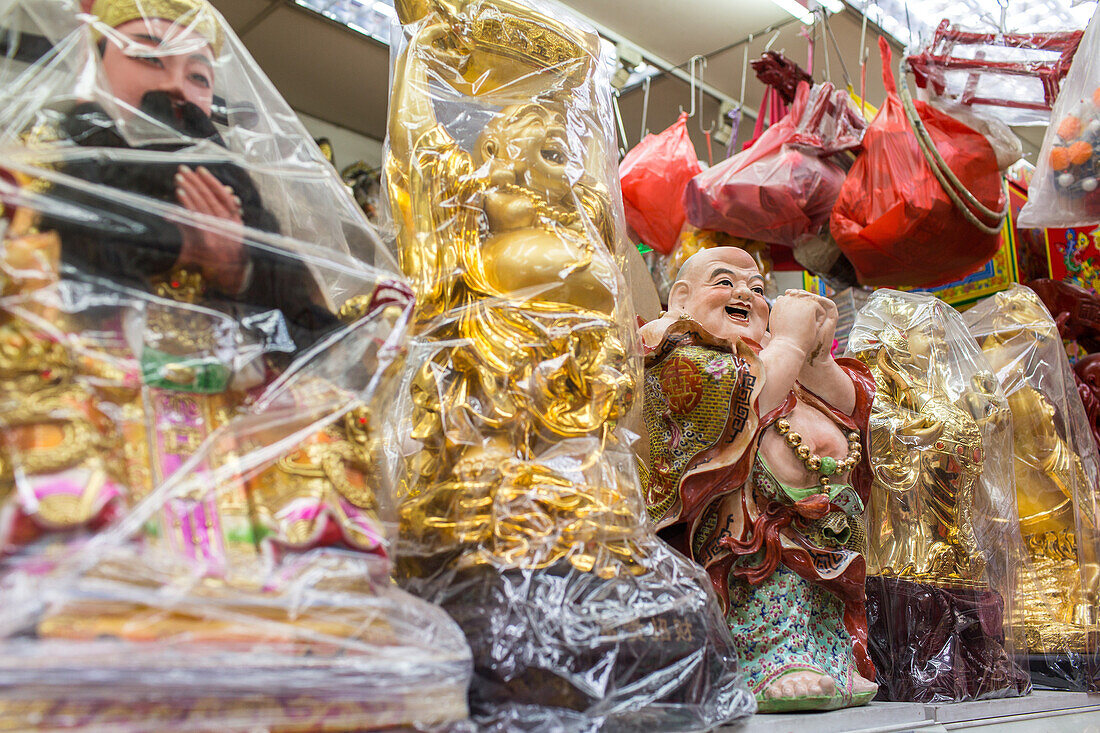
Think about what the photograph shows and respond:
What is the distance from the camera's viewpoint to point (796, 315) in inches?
47.1

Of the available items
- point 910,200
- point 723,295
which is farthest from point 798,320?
point 910,200

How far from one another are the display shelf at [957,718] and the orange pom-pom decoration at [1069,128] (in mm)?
1004

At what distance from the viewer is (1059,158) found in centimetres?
175

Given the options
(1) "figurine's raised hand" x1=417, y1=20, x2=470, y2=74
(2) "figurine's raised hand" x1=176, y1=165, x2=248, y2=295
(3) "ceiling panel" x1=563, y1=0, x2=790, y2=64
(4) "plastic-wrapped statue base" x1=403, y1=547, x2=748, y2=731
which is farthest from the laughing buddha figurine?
(3) "ceiling panel" x1=563, y1=0, x2=790, y2=64

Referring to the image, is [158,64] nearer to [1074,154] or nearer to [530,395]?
[530,395]

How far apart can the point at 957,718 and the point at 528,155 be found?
0.88m

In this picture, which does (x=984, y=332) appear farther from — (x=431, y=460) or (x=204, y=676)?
(x=204, y=676)

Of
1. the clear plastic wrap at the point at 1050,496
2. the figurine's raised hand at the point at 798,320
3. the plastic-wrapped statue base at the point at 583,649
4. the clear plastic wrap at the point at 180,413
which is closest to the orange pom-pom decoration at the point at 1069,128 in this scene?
the clear plastic wrap at the point at 1050,496

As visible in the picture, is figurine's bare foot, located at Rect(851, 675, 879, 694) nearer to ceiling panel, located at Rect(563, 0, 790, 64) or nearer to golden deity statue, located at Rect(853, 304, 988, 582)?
golden deity statue, located at Rect(853, 304, 988, 582)

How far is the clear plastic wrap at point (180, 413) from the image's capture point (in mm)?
541

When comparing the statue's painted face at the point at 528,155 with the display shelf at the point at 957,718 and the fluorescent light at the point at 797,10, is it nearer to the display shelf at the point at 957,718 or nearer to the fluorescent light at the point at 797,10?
the display shelf at the point at 957,718

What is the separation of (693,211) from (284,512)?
134 cm

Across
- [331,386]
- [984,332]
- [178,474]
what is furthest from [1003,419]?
[178,474]

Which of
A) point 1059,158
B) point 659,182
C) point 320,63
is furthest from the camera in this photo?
point 320,63
